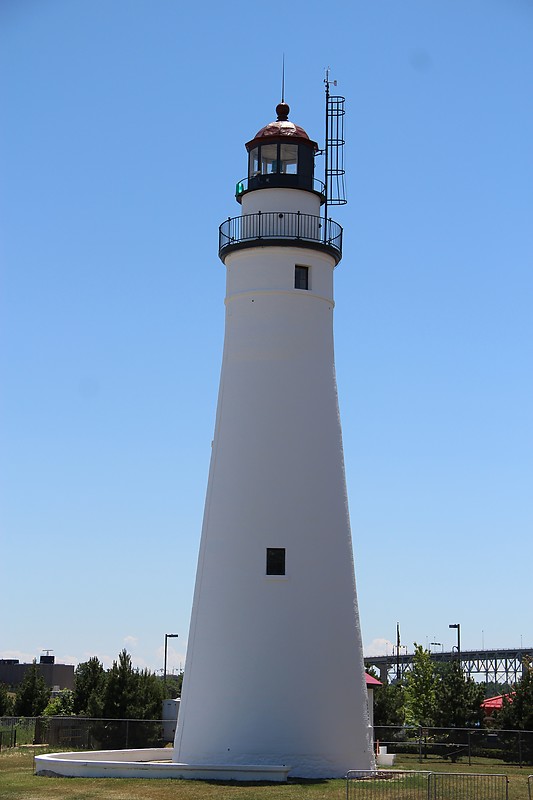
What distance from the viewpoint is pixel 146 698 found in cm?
4466

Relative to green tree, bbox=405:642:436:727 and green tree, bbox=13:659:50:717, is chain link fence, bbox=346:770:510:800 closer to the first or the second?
green tree, bbox=405:642:436:727

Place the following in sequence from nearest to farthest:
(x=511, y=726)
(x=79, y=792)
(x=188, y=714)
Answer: (x=79, y=792) < (x=188, y=714) < (x=511, y=726)

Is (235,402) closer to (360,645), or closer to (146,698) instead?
(360,645)

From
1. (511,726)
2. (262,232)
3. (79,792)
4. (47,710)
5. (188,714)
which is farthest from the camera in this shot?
(47,710)

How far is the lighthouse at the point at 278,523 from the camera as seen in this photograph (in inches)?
1154

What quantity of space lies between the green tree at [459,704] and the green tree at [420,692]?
877cm

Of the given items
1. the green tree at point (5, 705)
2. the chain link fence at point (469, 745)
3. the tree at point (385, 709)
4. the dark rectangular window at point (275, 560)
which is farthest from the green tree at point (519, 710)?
the green tree at point (5, 705)

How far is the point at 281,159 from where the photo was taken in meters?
32.9

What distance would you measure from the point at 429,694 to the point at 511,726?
51.2 ft

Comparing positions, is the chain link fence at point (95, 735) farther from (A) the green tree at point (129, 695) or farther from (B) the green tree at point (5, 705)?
(B) the green tree at point (5, 705)

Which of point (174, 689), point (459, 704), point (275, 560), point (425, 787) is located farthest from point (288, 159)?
point (174, 689)

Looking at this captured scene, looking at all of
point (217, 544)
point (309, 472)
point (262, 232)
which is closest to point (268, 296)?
point (262, 232)

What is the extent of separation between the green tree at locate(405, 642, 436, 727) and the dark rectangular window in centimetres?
2684

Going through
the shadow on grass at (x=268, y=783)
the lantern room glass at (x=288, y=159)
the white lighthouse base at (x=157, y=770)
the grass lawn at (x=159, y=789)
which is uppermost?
the lantern room glass at (x=288, y=159)
